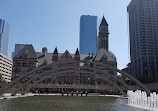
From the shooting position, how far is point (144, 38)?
105750 mm

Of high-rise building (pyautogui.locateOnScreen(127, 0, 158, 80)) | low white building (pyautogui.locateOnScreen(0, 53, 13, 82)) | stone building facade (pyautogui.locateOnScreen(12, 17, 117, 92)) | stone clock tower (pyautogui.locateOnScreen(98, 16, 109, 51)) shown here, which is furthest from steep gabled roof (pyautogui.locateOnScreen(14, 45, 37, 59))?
high-rise building (pyautogui.locateOnScreen(127, 0, 158, 80))

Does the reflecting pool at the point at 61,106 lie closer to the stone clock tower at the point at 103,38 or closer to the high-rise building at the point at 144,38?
the stone clock tower at the point at 103,38

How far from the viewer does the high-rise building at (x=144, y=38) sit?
102312 millimetres

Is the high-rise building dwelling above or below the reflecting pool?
above

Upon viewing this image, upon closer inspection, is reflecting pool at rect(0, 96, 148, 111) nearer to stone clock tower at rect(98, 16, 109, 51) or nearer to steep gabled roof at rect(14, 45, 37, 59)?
steep gabled roof at rect(14, 45, 37, 59)

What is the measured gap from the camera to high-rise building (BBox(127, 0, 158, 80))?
336 ft

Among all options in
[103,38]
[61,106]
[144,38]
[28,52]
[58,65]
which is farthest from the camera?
[103,38]

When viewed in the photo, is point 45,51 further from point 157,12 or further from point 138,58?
point 157,12

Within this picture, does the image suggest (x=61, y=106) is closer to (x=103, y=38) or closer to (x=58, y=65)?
(x=58, y=65)

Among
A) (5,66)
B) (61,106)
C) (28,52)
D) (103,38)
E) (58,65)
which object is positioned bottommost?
(61,106)

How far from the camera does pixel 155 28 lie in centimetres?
10931

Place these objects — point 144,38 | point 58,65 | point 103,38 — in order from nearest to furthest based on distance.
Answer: point 58,65 < point 144,38 < point 103,38

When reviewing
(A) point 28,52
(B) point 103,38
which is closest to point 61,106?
(A) point 28,52

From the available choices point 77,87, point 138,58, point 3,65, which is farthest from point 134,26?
point 3,65
